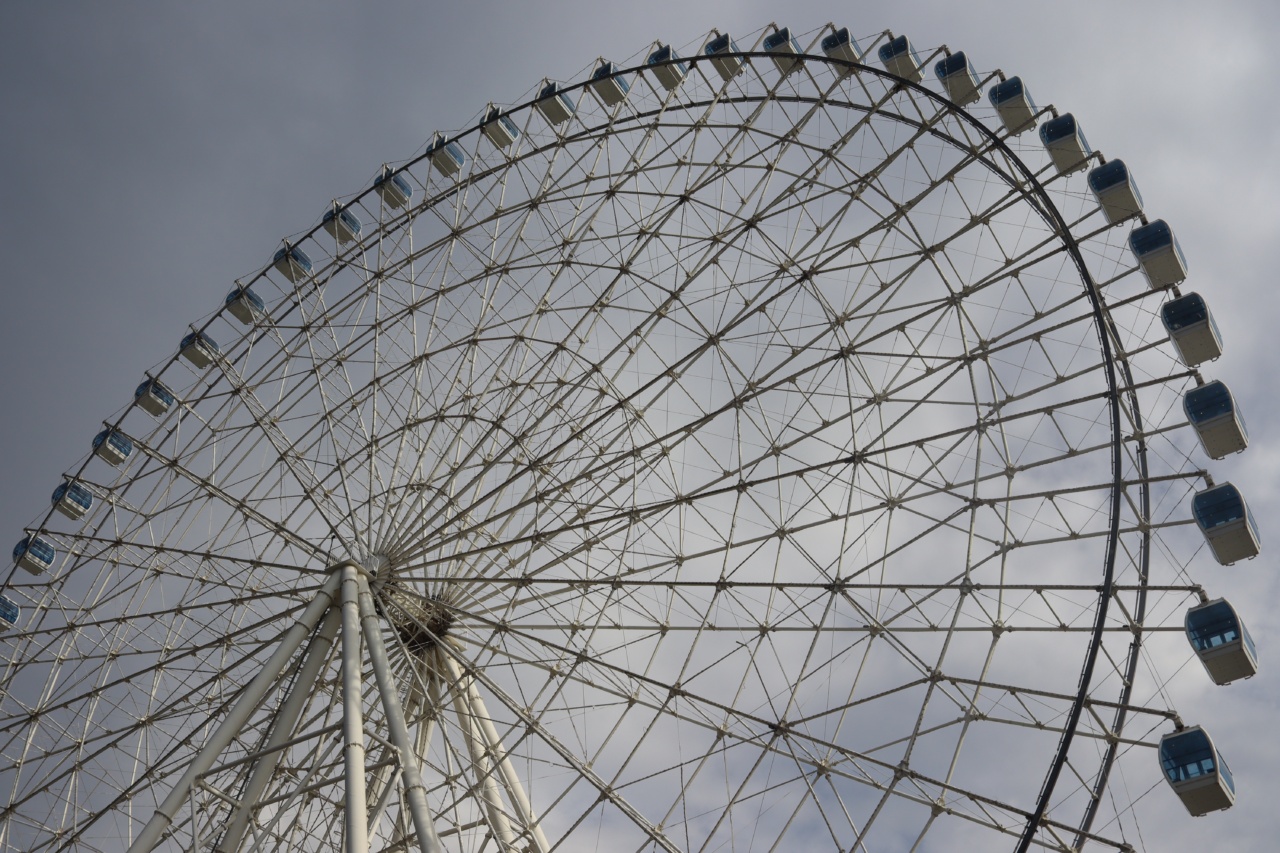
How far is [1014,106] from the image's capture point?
2380cm

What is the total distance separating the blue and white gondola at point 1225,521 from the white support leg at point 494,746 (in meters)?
11.9

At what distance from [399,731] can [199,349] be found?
15022 mm

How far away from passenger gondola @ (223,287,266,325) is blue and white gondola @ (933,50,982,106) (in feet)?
53.6

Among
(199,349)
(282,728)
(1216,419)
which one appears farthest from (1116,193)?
(199,349)

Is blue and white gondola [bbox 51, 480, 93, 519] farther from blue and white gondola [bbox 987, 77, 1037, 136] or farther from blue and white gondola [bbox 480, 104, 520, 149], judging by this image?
blue and white gondola [bbox 987, 77, 1037, 136]

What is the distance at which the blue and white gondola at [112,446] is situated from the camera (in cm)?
2847

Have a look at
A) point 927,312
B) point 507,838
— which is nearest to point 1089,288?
point 927,312

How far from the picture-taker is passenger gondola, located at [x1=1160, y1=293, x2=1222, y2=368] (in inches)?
826

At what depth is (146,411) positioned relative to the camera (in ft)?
95.9

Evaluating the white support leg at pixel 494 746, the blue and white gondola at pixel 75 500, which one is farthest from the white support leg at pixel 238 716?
the blue and white gondola at pixel 75 500

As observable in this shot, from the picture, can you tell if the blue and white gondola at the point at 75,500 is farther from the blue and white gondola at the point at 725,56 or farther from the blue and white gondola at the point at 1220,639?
the blue and white gondola at the point at 1220,639

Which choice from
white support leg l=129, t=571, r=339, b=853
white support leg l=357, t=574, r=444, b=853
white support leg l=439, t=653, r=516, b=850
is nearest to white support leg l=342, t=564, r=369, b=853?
white support leg l=357, t=574, r=444, b=853

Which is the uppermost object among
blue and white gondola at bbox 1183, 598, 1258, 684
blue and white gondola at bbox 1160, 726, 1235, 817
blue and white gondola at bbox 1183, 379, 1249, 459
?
blue and white gondola at bbox 1183, 379, 1249, 459

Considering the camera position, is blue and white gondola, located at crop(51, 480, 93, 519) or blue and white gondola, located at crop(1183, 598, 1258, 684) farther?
blue and white gondola, located at crop(51, 480, 93, 519)
